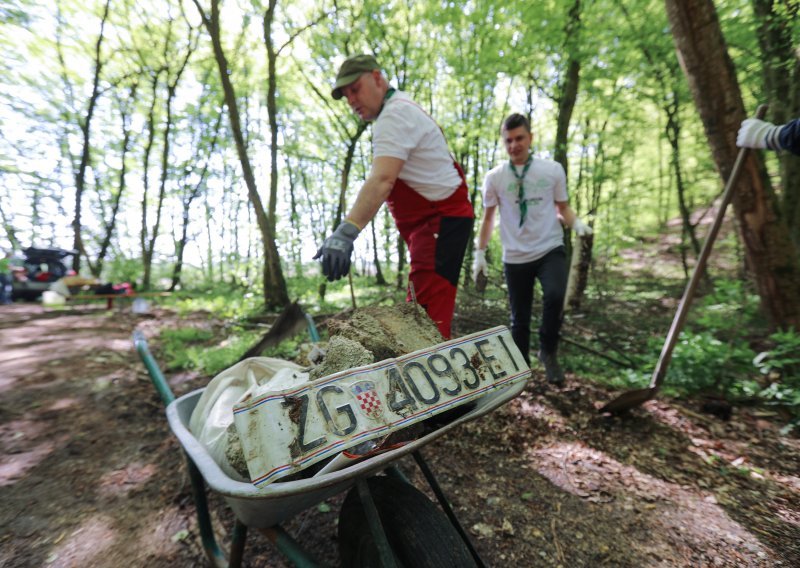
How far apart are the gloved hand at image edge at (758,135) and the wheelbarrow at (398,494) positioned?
2.55m

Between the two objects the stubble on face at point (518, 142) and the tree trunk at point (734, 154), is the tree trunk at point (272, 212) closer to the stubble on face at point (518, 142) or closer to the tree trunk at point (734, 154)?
the stubble on face at point (518, 142)

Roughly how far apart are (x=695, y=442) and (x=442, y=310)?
2022mm

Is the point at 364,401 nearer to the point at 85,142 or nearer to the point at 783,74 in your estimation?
the point at 783,74

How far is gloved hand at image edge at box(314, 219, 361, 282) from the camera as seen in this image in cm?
171

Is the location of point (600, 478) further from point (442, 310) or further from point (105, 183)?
point (105, 183)

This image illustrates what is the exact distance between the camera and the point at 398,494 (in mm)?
1244

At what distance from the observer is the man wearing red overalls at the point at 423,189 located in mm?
1936

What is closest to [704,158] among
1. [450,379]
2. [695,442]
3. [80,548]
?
[695,442]

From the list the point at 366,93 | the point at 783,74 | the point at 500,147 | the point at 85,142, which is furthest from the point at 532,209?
the point at 85,142

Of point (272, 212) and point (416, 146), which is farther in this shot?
point (272, 212)

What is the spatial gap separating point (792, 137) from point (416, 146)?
85.8 inches

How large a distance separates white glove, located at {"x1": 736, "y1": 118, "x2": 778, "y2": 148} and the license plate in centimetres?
267

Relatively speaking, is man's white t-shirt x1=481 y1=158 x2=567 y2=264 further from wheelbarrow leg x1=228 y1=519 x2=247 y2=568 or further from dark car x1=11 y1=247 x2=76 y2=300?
dark car x1=11 y1=247 x2=76 y2=300

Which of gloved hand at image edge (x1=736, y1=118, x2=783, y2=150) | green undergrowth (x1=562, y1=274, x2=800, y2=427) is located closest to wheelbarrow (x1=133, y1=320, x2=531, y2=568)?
gloved hand at image edge (x1=736, y1=118, x2=783, y2=150)
